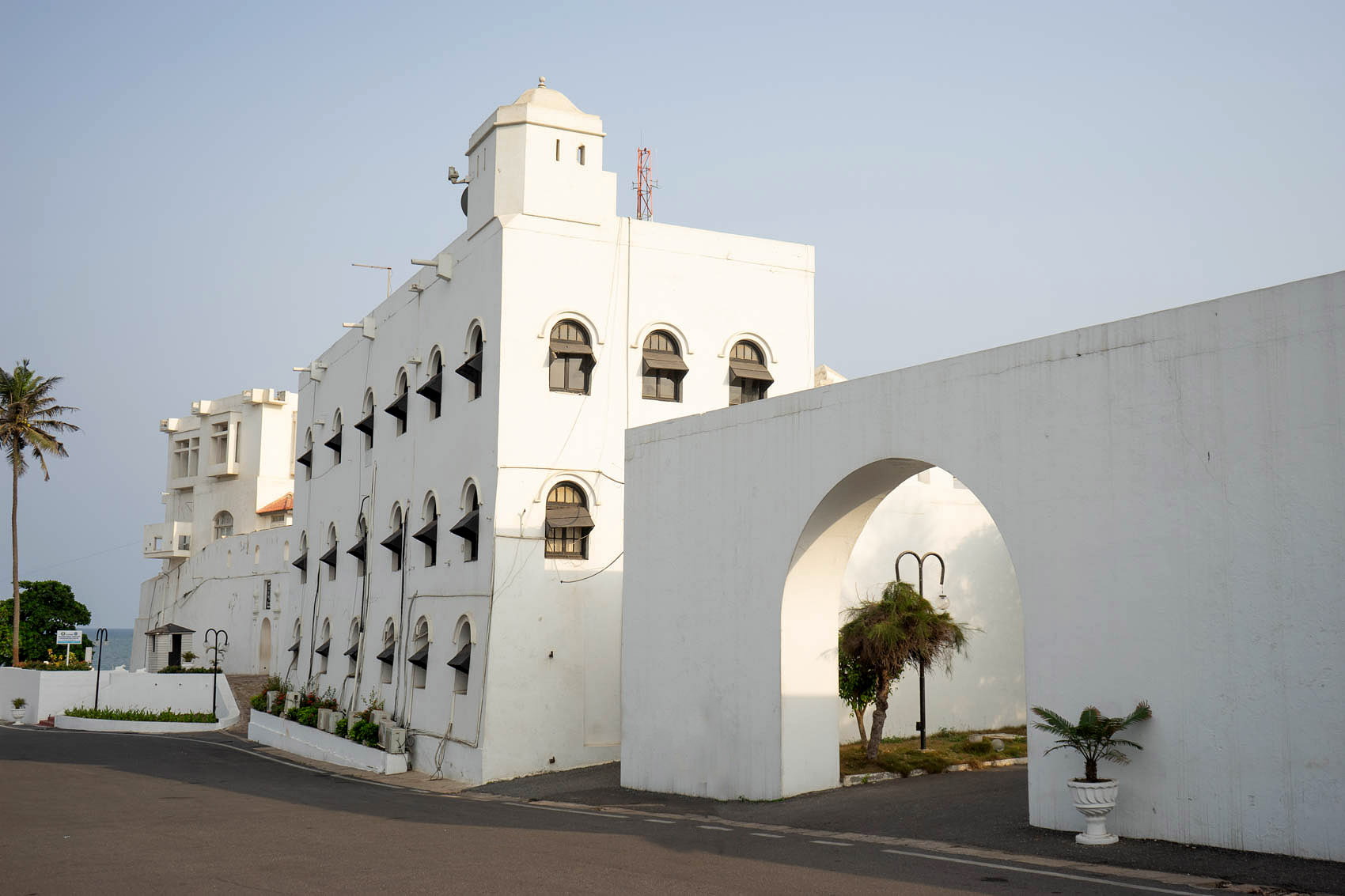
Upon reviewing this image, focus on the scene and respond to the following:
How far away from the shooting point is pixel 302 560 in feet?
108

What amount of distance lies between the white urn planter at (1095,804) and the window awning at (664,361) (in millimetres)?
12803

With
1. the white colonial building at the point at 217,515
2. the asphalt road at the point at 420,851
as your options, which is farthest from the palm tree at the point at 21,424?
the asphalt road at the point at 420,851

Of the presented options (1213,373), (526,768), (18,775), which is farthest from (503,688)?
(1213,373)

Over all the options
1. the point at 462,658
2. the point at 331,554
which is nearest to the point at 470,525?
the point at 462,658

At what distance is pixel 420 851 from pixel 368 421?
17790 mm

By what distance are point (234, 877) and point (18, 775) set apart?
13685 mm

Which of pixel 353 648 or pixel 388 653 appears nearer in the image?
pixel 388 653

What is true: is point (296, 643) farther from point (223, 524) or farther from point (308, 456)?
point (223, 524)

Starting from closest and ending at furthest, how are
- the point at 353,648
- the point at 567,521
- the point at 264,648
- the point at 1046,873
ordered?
the point at 1046,873
the point at 567,521
the point at 353,648
the point at 264,648

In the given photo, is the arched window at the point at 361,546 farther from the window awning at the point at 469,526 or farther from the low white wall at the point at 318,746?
the window awning at the point at 469,526

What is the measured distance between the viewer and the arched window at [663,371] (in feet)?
71.9

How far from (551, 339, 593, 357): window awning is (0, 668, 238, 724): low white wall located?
22617mm

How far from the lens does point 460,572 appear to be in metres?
22.0

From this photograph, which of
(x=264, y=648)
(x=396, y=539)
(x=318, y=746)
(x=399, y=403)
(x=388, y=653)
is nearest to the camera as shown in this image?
(x=388, y=653)
